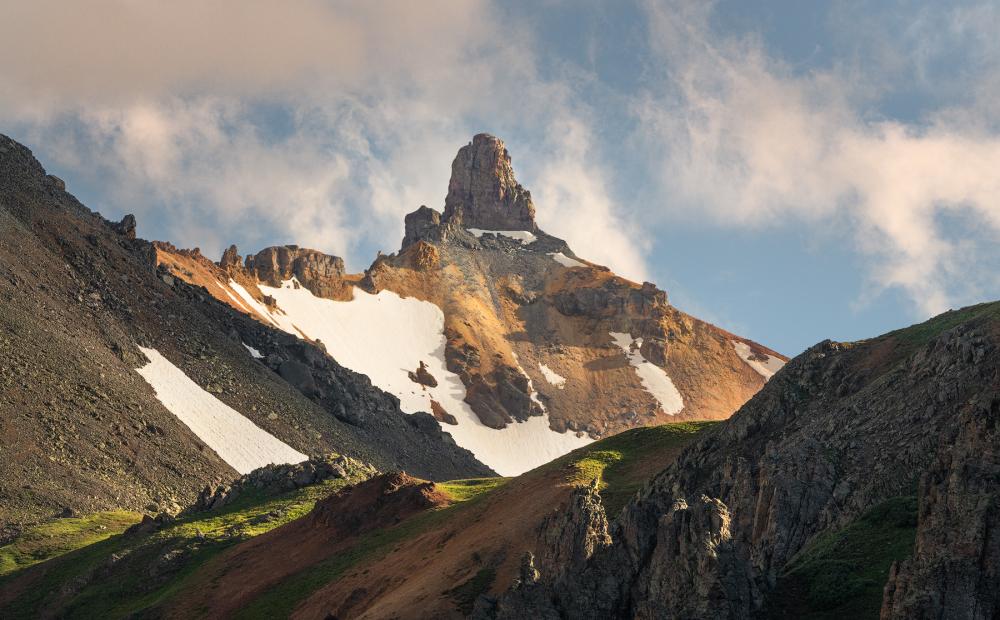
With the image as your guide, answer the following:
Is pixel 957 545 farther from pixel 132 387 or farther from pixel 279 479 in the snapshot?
pixel 132 387

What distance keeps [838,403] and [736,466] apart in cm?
645

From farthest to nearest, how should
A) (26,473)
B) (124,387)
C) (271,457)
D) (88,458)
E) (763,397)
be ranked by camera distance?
1. (271,457)
2. (124,387)
3. (88,458)
4. (26,473)
5. (763,397)

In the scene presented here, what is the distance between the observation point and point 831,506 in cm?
3122

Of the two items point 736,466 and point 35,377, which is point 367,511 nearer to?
point 736,466

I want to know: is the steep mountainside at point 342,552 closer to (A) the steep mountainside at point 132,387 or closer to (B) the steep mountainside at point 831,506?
(B) the steep mountainside at point 831,506

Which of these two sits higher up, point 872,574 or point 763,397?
point 763,397

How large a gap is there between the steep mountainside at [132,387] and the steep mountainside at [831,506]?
52.7m

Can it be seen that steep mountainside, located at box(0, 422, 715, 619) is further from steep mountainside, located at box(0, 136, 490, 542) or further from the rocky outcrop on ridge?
steep mountainside, located at box(0, 136, 490, 542)

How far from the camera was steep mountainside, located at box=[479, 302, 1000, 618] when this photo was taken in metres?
21.2

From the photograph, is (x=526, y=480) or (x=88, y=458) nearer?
(x=526, y=480)

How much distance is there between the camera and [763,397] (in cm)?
4356

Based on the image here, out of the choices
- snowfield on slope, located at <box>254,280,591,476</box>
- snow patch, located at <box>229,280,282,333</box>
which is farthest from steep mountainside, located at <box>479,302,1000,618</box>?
snow patch, located at <box>229,280,282,333</box>

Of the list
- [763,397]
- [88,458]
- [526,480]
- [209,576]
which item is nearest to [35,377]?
[88,458]

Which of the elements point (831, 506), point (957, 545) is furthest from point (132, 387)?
point (957, 545)
